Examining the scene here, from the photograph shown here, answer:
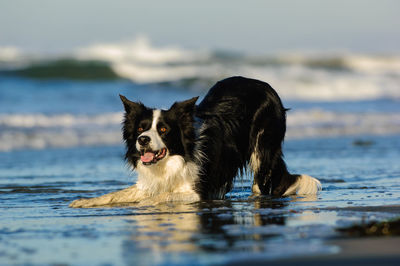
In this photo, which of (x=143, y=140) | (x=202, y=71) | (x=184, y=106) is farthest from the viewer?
(x=202, y=71)

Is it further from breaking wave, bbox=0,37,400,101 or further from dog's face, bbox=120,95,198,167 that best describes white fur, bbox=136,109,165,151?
breaking wave, bbox=0,37,400,101

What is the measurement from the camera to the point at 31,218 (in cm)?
577

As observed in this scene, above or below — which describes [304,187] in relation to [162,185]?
below

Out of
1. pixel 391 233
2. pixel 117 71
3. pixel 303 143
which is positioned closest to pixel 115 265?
pixel 391 233

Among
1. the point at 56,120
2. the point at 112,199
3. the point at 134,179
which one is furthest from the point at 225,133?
the point at 56,120

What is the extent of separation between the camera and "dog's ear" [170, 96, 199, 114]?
648 cm

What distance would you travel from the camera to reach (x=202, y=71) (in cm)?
3250

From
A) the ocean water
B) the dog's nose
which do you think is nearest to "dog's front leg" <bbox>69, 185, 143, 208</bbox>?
the ocean water

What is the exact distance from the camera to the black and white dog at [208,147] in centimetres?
647

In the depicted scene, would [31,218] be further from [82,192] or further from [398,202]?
[398,202]

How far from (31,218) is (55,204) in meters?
0.93

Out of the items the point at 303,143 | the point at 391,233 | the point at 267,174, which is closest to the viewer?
the point at 391,233

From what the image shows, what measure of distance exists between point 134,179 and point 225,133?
6.63 ft

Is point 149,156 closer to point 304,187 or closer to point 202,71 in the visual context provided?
point 304,187
